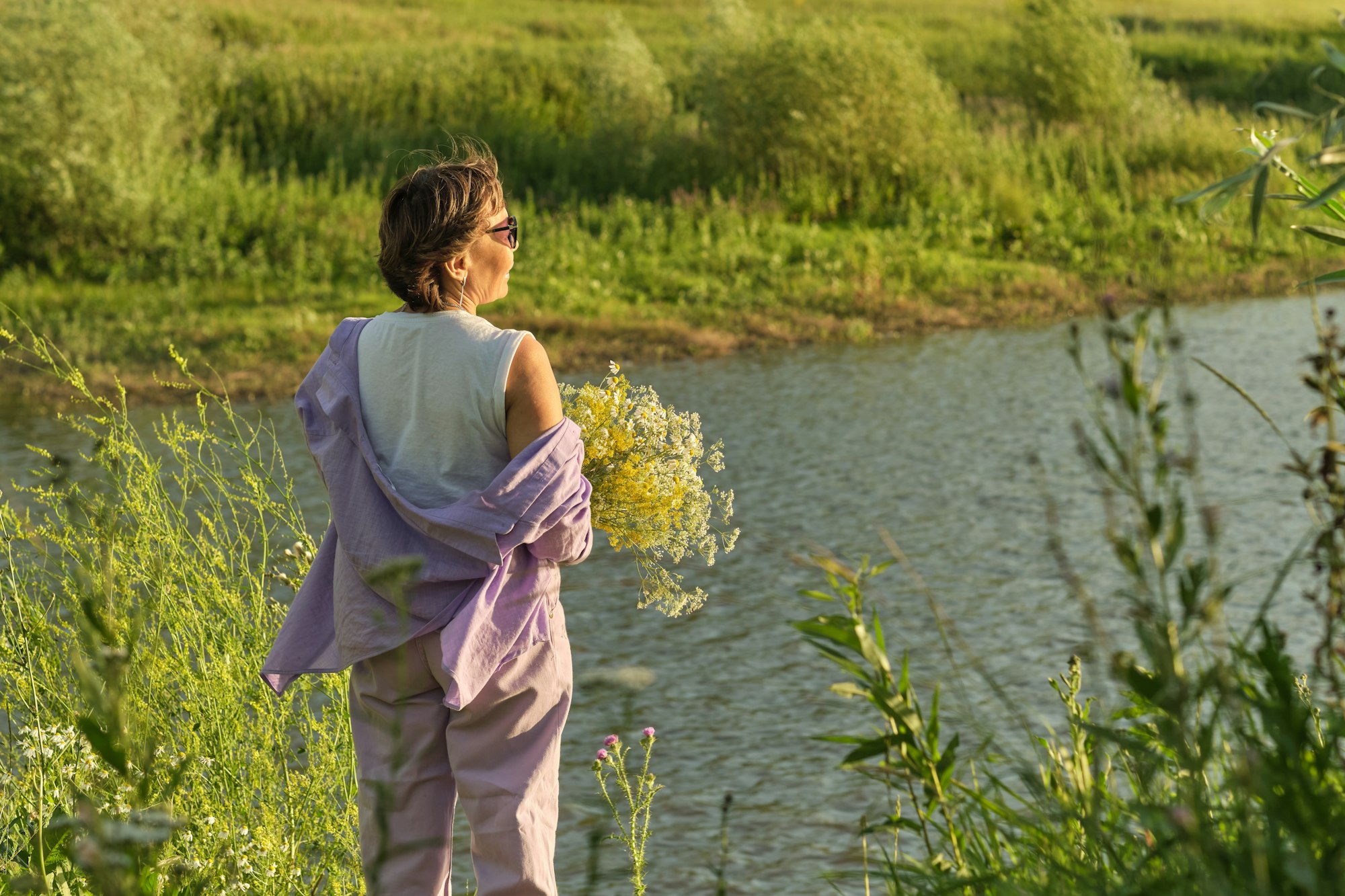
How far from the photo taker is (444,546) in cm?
268

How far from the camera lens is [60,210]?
18406 mm

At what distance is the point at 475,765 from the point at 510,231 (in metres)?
1.07

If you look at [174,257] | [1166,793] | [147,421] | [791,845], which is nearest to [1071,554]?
[791,845]

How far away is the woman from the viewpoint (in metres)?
2.65

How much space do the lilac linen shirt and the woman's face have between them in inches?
10.9

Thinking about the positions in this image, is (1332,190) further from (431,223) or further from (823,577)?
(823,577)

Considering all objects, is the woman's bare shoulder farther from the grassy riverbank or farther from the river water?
the grassy riverbank

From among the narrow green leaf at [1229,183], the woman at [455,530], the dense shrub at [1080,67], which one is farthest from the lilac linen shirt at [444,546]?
the dense shrub at [1080,67]

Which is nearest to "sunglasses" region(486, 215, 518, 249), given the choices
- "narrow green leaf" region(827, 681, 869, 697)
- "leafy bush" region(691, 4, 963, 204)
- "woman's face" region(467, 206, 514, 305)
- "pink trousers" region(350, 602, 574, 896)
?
"woman's face" region(467, 206, 514, 305)

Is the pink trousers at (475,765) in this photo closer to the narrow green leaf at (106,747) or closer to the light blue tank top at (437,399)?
the light blue tank top at (437,399)

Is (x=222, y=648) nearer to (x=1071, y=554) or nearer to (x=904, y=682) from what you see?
(x=904, y=682)

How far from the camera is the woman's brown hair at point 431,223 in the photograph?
2674 millimetres

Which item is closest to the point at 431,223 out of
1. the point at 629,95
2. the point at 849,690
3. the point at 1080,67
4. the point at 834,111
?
the point at 849,690

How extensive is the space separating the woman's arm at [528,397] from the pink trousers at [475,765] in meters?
0.42
